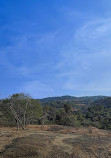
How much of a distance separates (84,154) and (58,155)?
1.41 m

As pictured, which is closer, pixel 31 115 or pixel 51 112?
pixel 31 115

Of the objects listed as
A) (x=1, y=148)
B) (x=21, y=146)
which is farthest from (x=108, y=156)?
(x=1, y=148)

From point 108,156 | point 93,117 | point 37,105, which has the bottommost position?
point 93,117

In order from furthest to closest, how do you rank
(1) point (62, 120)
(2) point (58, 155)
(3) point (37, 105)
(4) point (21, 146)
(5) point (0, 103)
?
(1) point (62, 120)
(3) point (37, 105)
(5) point (0, 103)
(4) point (21, 146)
(2) point (58, 155)

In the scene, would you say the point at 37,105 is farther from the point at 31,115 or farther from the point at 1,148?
the point at 1,148

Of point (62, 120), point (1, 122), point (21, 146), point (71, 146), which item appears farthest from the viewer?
point (62, 120)

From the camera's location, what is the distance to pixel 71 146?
8.68 meters

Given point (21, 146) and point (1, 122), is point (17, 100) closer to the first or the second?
point (1, 122)

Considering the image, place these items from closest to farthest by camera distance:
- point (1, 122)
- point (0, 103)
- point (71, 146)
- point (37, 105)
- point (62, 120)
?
point (71, 146) < point (0, 103) < point (1, 122) < point (37, 105) < point (62, 120)

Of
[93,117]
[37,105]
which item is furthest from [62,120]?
[93,117]

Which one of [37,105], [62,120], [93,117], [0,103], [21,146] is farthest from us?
[93,117]

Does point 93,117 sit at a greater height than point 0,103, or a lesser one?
lesser

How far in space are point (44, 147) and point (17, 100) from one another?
1391 centimetres

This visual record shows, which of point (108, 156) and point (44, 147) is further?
point (44, 147)
